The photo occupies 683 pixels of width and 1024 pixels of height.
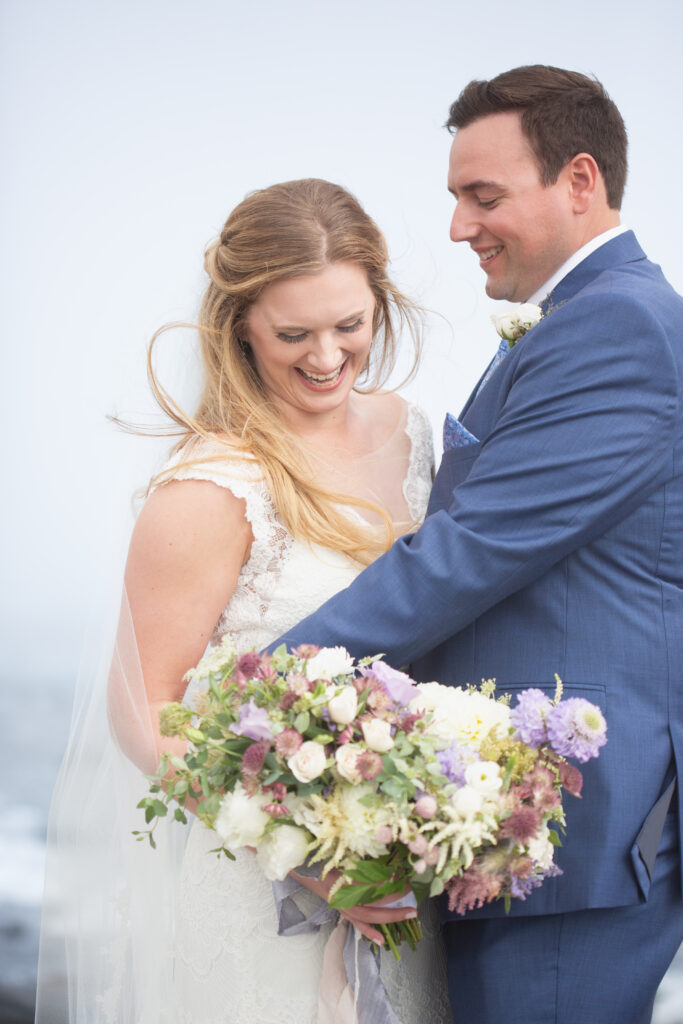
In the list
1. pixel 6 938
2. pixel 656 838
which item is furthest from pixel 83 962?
pixel 6 938

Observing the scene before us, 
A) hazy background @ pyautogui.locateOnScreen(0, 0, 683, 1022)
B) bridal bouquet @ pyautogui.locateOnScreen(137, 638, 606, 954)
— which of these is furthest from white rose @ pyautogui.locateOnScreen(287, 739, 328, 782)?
hazy background @ pyautogui.locateOnScreen(0, 0, 683, 1022)

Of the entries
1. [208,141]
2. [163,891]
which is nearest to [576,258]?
[163,891]

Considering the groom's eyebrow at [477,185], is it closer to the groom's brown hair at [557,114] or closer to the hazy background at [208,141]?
the groom's brown hair at [557,114]

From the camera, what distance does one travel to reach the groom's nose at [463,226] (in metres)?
2.16

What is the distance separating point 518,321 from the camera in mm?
1967

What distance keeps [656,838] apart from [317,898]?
0.59 meters

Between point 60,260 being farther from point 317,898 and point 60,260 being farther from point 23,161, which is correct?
point 317,898

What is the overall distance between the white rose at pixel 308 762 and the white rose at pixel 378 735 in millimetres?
63

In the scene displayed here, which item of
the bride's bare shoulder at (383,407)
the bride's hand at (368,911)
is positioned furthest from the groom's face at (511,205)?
the bride's hand at (368,911)

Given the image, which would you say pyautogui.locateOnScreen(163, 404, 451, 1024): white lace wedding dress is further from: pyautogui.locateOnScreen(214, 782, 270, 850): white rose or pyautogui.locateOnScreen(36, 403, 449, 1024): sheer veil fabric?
pyautogui.locateOnScreen(214, 782, 270, 850): white rose

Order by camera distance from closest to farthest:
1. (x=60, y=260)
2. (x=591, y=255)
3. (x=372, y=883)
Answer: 1. (x=372, y=883)
2. (x=591, y=255)
3. (x=60, y=260)

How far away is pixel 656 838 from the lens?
171 cm

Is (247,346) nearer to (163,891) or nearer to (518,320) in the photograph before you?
(518,320)

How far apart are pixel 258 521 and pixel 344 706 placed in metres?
0.69
